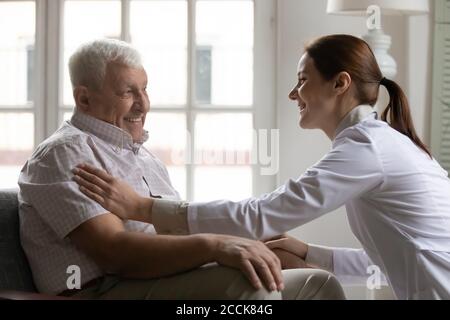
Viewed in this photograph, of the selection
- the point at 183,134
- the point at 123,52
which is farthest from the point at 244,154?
the point at 123,52

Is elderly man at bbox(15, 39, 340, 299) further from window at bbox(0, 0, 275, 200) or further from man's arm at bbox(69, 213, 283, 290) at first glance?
window at bbox(0, 0, 275, 200)

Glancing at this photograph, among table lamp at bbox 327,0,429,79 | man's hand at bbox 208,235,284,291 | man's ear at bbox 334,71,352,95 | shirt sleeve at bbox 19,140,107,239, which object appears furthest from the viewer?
table lamp at bbox 327,0,429,79

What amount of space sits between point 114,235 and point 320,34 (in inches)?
74.9

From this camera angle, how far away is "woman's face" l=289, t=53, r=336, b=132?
2.21 m

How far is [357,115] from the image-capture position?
2.15m

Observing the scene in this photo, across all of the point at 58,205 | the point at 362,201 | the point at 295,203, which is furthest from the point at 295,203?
the point at 58,205

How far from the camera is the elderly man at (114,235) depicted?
1790 mm

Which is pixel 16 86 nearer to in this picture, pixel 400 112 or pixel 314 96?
pixel 314 96

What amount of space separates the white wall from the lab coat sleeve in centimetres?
159

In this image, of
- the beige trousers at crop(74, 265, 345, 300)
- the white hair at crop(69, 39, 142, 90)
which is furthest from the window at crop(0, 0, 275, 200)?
the beige trousers at crop(74, 265, 345, 300)
